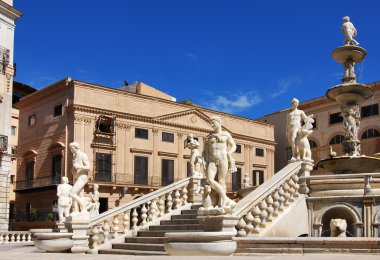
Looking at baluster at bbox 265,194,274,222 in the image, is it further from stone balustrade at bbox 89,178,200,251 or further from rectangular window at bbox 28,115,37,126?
rectangular window at bbox 28,115,37,126

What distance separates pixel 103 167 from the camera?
1601 inches

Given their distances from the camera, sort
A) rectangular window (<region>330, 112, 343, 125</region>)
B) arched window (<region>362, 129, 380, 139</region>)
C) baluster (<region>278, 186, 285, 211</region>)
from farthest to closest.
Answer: rectangular window (<region>330, 112, 343, 125</region>)
arched window (<region>362, 129, 380, 139</region>)
baluster (<region>278, 186, 285, 211</region>)

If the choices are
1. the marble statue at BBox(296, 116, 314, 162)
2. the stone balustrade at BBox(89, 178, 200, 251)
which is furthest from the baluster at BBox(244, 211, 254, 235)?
the stone balustrade at BBox(89, 178, 200, 251)

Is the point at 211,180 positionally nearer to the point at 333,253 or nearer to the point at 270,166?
the point at 333,253

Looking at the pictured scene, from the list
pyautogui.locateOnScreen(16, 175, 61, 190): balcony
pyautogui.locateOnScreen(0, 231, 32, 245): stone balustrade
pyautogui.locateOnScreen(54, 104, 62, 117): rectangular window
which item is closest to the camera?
pyautogui.locateOnScreen(0, 231, 32, 245): stone balustrade

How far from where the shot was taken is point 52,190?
40.2 m

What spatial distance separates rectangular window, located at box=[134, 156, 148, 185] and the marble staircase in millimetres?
26778

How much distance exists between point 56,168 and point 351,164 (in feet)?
93.7

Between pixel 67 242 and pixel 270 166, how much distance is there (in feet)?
136

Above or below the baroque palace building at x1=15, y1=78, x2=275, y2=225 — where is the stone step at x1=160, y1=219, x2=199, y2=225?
below

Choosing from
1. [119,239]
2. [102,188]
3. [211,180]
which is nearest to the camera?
[211,180]

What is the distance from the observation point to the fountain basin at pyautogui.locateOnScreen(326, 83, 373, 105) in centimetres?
1777

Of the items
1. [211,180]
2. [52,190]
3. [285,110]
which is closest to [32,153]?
[52,190]

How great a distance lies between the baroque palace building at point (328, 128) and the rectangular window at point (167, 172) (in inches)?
587
